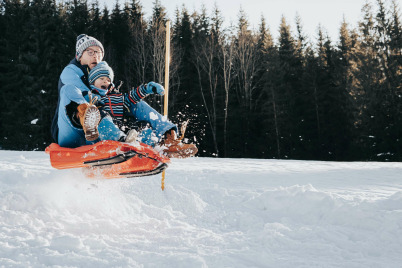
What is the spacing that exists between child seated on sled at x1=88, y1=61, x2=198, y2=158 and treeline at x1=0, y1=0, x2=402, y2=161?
45.9 ft

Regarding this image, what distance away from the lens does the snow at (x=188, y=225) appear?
2486 mm

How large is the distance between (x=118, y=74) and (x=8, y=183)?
17.4 meters

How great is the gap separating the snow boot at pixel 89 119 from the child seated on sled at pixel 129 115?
196mm

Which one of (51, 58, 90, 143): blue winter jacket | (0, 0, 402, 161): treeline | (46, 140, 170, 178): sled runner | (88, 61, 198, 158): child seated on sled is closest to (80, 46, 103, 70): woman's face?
(51, 58, 90, 143): blue winter jacket

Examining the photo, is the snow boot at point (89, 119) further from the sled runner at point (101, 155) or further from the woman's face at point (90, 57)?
the woman's face at point (90, 57)

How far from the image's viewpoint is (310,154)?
68.9 ft

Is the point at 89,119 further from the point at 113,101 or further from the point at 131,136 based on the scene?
the point at 113,101

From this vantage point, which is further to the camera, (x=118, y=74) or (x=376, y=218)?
(x=118, y=74)

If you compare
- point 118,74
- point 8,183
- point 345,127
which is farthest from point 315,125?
point 8,183

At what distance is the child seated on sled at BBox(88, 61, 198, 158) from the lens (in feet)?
11.9

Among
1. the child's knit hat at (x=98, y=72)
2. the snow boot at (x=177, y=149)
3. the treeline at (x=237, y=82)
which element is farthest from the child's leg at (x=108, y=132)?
the treeline at (x=237, y=82)

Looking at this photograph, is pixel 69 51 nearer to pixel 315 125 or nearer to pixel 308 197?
pixel 315 125

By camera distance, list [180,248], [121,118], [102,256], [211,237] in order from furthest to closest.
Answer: [121,118] < [211,237] < [180,248] < [102,256]

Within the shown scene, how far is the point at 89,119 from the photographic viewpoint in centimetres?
332
